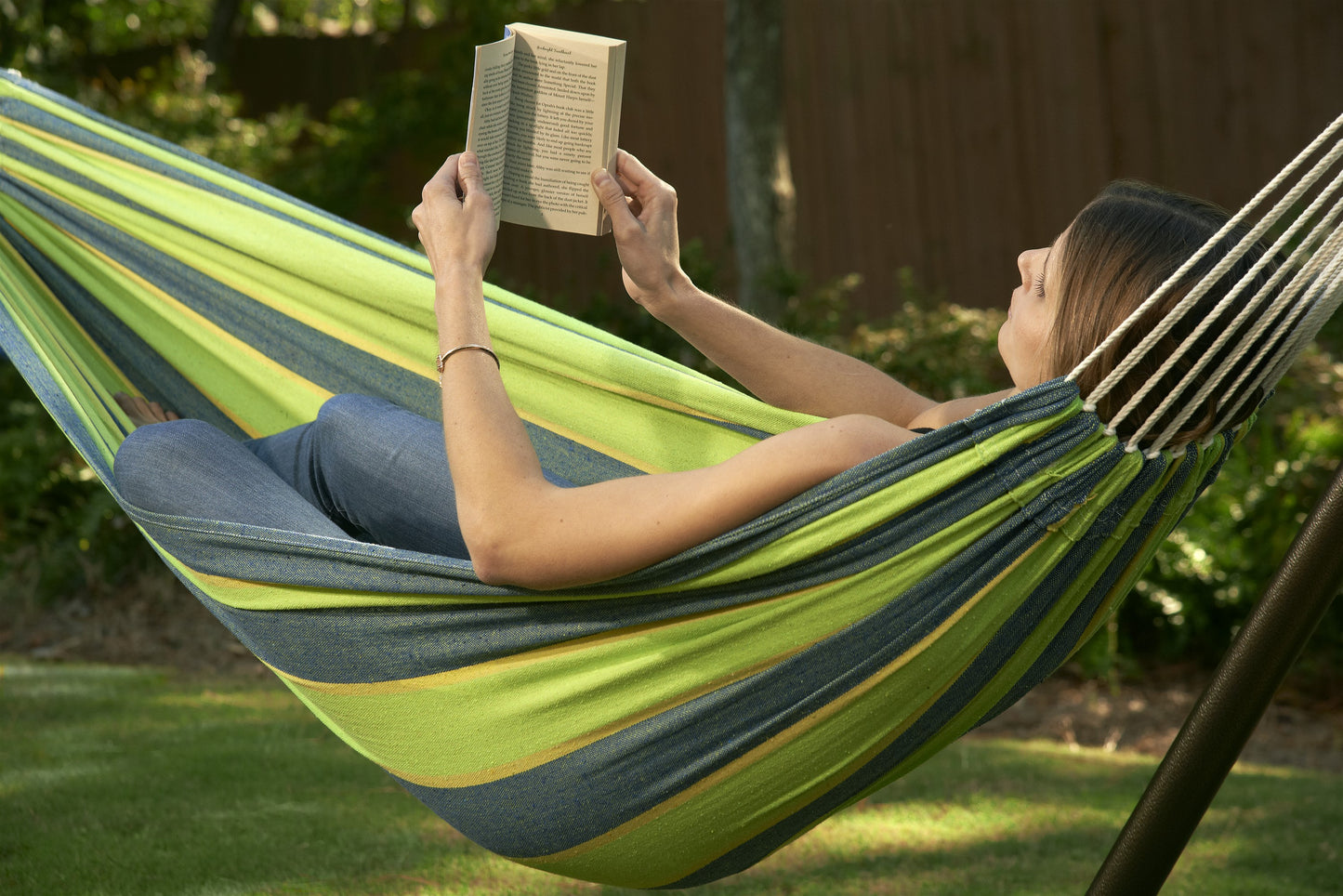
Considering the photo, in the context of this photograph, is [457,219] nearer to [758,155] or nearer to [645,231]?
[645,231]

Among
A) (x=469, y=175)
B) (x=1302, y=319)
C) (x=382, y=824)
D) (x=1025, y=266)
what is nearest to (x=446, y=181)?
(x=469, y=175)

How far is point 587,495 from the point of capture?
1105mm

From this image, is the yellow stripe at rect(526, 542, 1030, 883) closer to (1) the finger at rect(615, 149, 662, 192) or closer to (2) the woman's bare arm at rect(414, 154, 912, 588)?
(2) the woman's bare arm at rect(414, 154, 912, 588)

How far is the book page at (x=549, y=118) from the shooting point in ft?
4.61

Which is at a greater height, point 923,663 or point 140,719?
point 923,663

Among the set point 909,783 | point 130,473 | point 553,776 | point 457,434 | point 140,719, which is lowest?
point 140,719

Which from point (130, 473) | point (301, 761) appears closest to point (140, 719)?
point (301, 761)

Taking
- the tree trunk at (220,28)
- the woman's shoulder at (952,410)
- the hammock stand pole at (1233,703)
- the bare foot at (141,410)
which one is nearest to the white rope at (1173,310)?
the hammock stand pole at (1233,703)

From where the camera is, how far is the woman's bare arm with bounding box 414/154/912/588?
3.59 feet

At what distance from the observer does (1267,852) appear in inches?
85.8

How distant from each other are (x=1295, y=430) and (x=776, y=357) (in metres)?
2.41

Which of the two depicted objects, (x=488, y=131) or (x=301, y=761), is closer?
(x=488, y=131)

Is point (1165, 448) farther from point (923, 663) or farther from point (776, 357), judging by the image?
point (776, 357)

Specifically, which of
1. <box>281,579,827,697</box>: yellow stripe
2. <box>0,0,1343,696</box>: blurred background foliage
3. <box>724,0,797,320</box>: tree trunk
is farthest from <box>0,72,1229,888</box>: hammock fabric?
<box>724,0,797,320</box>: tree trunk
